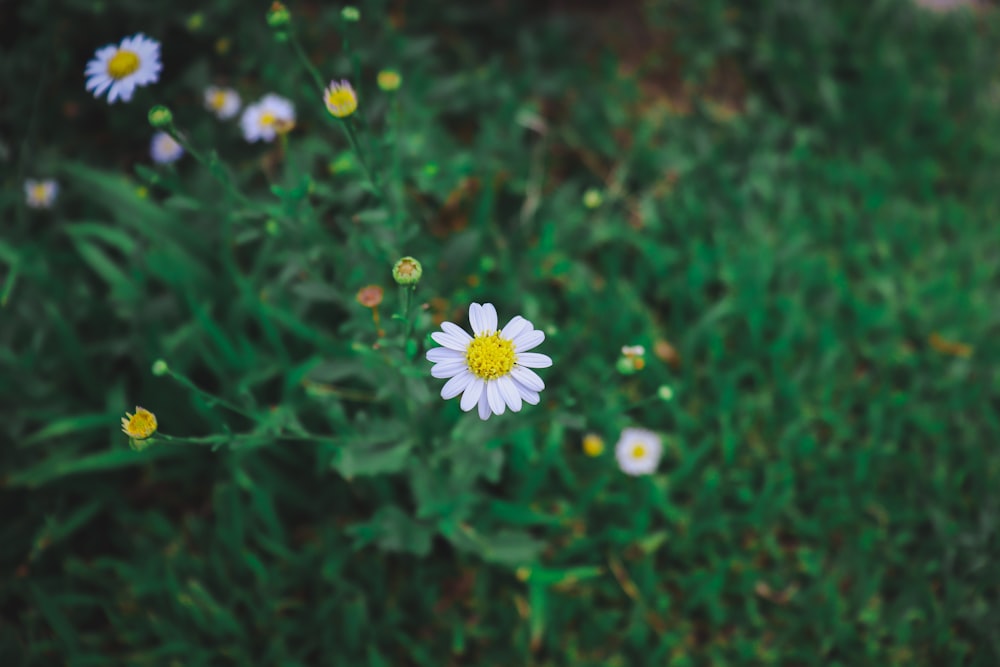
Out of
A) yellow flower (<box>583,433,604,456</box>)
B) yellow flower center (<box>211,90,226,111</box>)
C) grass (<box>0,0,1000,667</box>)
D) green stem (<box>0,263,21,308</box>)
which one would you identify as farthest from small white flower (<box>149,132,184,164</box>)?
yellow flower (<box>583,433,604,456</box>)

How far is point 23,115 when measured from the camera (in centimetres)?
248

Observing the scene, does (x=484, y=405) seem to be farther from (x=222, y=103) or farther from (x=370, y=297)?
(x=222, y=103)

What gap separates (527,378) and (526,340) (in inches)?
3.0

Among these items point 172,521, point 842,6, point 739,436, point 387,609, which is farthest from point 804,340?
point 172,521

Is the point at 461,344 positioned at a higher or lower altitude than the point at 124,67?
lower

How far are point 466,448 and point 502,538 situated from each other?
1.16 ft

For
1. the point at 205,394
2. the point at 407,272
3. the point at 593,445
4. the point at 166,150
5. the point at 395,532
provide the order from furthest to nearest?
1. the point at 166,150
2. the point at 593,445
3. the point at 395,532
4. the point at 205,394
5. the point at 407,272

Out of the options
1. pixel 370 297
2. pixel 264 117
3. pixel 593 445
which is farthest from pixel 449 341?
pixel 264 117

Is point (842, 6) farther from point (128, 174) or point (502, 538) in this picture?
point (128, 174)

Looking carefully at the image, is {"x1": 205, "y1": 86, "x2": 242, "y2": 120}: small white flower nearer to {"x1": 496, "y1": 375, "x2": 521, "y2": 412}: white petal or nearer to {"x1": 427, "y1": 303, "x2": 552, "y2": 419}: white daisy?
{"x1": 427, "y1": 303, "x2": 552, "y2": 419}: white daisy

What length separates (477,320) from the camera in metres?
1.43

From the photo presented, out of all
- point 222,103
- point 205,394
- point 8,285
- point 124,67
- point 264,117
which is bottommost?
point 205,394

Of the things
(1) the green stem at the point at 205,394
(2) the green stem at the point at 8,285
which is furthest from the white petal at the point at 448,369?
(2) the green stem at the point at 8,285

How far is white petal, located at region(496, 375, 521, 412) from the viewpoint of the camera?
1355mm
